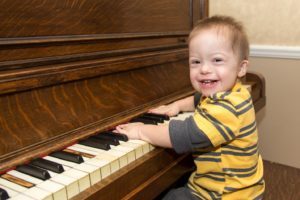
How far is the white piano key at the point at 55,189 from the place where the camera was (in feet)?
2.45

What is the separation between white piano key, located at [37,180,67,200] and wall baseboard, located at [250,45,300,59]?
1973 millimetres

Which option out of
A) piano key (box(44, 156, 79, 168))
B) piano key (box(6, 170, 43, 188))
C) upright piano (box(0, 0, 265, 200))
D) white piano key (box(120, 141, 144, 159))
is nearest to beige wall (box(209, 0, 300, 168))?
upright piano (box(0, 0, 265, 200))

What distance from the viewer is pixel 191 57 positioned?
3.85 feet

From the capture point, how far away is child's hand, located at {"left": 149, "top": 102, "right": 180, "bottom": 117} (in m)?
1.34

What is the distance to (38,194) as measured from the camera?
73cm

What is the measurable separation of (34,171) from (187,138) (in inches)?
19.0

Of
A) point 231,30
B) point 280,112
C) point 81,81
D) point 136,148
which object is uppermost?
point 231,30

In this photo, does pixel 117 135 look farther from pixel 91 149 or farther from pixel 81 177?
pixel 81 177

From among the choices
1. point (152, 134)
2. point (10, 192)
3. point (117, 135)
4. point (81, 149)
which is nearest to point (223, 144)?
point (152, 134)

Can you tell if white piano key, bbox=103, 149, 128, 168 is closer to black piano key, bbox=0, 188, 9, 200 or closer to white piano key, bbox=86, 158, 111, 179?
white piano key, bbox=86, 158, 111, 179

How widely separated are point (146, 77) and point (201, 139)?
0.50 metres

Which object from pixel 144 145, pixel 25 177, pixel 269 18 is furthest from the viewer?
pixel 269 18

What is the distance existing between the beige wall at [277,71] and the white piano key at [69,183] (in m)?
1.94

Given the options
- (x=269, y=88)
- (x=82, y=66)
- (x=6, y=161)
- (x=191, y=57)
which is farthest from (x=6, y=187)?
(x=269, y=88)
